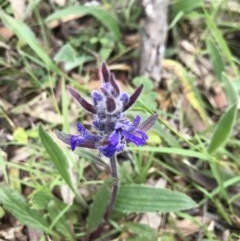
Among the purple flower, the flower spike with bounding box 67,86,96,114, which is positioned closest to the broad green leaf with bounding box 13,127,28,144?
the purple flower

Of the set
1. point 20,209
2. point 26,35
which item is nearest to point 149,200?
point 20,209

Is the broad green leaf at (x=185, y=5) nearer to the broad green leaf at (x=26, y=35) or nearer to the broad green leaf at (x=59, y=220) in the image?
the broad green leaf at (x=26, y=35)

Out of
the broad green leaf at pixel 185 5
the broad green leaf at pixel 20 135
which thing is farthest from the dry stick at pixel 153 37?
the broad green leaf at pixel 20 135

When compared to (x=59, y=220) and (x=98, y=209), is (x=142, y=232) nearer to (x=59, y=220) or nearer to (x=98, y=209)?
(x=98, y=209)

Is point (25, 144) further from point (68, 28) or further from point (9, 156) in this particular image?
point (68, 28)

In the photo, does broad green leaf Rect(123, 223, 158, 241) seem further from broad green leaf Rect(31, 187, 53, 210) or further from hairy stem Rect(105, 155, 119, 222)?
broad green leaf Rect(31, 187, 53, 210)
